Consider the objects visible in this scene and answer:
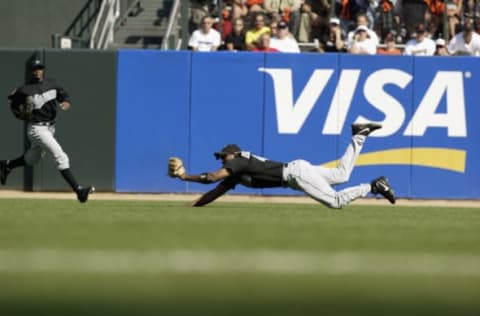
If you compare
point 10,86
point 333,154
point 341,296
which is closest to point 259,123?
point 333,154

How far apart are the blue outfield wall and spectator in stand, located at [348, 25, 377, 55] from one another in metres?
0.51

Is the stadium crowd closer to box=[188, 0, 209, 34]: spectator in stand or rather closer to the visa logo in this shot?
box=[188, 0, 209, 34]: spectator in stand

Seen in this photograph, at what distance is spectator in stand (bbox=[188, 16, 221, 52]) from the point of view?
75.7 feet

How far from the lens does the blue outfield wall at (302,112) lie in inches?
876

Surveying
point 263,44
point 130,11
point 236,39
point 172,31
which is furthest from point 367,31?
point 130,11

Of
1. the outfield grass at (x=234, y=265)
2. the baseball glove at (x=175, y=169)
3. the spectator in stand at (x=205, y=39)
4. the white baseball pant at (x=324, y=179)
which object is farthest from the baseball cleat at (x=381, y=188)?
the spectator in stand at (x=205, y=39)

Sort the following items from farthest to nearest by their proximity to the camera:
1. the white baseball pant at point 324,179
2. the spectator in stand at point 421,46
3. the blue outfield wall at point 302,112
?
the spectator in stand at point 421,46 → the blue outfield wall at point 302,112 → the white baseball pant at point 324,179

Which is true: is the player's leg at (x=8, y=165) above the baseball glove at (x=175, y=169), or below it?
below

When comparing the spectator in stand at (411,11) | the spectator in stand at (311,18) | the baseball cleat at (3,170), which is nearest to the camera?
the baseball cleat at (3,170)

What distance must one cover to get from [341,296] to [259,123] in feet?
47.3

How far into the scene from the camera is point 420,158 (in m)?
22.4

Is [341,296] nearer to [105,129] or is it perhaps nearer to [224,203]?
[224,203]

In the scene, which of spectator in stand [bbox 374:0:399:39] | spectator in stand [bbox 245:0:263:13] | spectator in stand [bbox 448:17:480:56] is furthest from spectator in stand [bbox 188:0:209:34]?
spectator in stand [bbox 448:17:480:56]

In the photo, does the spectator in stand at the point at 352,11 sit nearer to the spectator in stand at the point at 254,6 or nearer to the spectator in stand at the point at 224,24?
the spectator in stand at the point at 254,6
